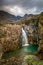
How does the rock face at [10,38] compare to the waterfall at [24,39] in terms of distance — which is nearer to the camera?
the rock face at [10,38]

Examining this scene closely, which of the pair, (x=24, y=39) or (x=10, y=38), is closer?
(x=10, y=38)

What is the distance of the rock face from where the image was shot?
63.4 m

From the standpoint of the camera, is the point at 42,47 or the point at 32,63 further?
the point at 42,47

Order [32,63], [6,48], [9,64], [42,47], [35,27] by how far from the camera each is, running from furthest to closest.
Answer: [35,27], [6,48], [42,47], [9,64], [32,63]

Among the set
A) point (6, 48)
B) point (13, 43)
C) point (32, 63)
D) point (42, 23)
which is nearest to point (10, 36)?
point (13, 43)

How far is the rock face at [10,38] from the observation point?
2494 inches

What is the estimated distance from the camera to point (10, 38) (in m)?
67.6

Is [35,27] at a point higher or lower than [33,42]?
higher

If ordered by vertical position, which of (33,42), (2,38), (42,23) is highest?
(42,23)

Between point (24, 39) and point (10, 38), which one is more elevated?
point (10, 38)

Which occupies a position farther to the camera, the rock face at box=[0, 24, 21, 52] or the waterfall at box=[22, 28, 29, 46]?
the waterfall at box=[22, 28, 29, 46]

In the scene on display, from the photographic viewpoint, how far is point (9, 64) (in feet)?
128

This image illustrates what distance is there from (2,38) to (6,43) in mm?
2789

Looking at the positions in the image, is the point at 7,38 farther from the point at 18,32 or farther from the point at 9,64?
the point at 9,64
